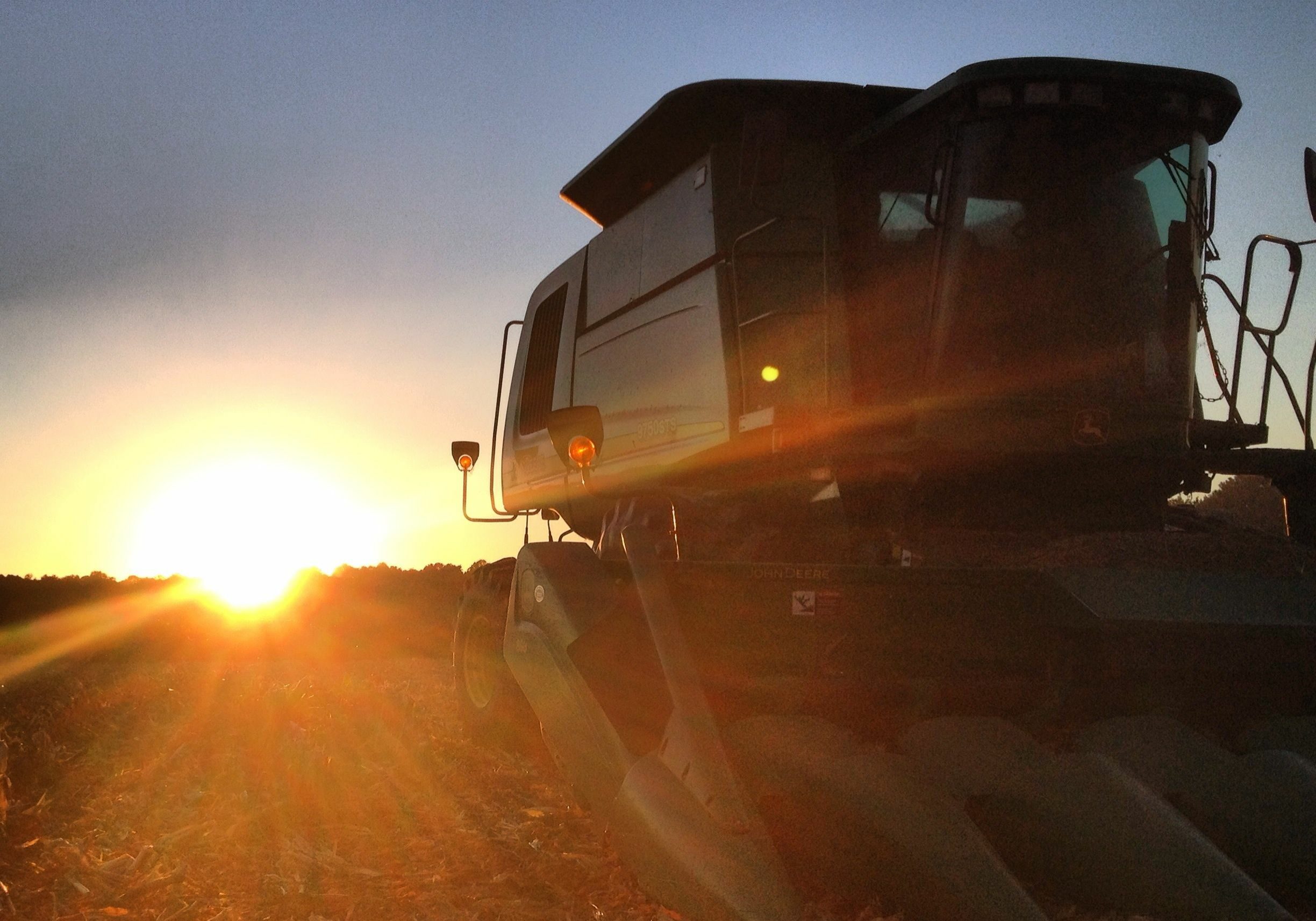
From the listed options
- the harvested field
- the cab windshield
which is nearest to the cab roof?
the cab windshield

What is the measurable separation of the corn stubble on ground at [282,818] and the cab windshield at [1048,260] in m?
2.57

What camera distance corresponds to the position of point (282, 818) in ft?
16.3

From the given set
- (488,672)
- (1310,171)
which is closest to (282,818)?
(488,672)

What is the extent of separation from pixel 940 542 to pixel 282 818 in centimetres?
306

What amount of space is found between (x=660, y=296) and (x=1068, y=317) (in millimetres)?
2150

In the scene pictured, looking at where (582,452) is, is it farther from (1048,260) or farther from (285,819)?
(1048,260)

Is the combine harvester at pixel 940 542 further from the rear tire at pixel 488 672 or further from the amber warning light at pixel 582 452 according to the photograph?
the rear tire at pixel 488 672

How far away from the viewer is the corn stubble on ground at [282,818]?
3.91 meters

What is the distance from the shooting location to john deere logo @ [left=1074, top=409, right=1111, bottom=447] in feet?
15.0

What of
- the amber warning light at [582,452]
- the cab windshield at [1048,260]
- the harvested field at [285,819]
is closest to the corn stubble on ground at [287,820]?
the harvested field at [285,819]

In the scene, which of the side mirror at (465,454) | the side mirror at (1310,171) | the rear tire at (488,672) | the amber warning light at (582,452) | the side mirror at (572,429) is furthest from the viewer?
the side mirror at (465,454)

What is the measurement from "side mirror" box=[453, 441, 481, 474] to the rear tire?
0.99 meters

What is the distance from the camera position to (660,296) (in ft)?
19.8

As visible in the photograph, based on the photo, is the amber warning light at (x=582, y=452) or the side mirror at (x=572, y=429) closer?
the amber warning light at (x=582, y=452)
